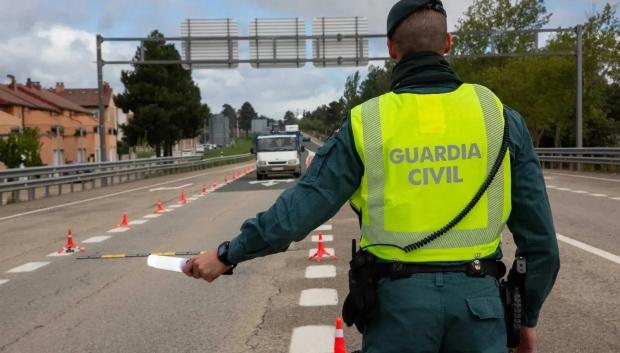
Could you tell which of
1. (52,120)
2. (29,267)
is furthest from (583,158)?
(52,120)

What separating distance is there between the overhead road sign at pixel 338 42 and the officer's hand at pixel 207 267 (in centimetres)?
3562

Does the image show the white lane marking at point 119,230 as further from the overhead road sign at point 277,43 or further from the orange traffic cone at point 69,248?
the overhead road sign at point 277,43

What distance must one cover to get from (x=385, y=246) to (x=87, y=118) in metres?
113

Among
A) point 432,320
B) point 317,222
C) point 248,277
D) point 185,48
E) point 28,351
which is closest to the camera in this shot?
point 432,320

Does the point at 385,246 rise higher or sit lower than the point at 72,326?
higher

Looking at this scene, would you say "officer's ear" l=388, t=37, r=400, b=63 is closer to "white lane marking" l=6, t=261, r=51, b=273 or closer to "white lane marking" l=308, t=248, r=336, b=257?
"white lane marking" l=308, t=248, r=336, b=257

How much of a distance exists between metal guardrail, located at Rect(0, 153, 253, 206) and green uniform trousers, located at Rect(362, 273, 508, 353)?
1988cm

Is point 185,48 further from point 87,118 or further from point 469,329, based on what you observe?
point 87,118

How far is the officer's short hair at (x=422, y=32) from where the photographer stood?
2.40 metres

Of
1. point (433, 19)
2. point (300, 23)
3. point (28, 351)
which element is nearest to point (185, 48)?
point (300, 23)

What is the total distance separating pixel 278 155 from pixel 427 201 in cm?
3028

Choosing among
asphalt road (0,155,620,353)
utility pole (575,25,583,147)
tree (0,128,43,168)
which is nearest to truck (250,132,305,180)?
utility pole (575,25,583,147)

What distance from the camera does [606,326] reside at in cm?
579

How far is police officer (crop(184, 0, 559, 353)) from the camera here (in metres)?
2.19
